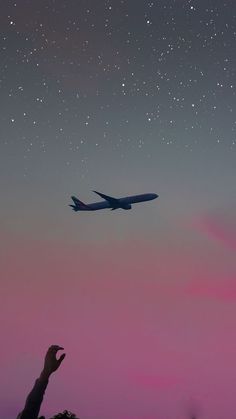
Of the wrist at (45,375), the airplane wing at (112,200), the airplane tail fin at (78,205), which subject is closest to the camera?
the wrist at (45,375)

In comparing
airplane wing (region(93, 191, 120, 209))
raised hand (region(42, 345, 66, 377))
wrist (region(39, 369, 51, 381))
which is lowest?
wrist (region(39, 369, 51, 381))

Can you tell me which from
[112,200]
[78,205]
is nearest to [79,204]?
[78,205]

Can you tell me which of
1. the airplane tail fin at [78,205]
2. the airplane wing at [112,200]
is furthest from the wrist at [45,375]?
the airplane tail fin at [78,205]

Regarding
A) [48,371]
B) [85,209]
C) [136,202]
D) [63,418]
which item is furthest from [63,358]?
[85,209]

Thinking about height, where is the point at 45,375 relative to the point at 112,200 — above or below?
below

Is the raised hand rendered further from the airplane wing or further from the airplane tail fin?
the airplane tail fin

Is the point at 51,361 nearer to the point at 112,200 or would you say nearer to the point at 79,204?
the point at 112,200

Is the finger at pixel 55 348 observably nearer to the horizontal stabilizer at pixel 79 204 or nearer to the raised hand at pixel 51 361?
the raised hand at pixel 51 361

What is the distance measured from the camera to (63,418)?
616 inches

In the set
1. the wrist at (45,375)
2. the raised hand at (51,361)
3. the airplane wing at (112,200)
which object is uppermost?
the airplane wing at (112,200)

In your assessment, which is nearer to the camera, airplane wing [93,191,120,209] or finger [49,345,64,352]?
finger [49,345,64,352]

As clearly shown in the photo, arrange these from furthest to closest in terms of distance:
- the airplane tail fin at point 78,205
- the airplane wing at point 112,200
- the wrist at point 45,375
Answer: the airplane tail fin at point 78,205
the airplane wing at point 112,200
the wrist at point 45,375

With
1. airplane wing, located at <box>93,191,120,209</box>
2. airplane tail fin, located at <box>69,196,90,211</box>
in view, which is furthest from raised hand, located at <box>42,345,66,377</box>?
airplane tail fin, located at <box>69,196,90,211</box>

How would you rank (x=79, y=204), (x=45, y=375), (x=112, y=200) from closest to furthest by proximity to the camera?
(x=45, y=375) → (x=112, y=200) → (x=79, y=204)
